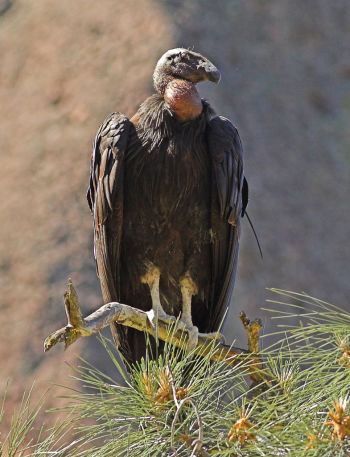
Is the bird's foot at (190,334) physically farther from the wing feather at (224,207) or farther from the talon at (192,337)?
the wing feather at (224,207)

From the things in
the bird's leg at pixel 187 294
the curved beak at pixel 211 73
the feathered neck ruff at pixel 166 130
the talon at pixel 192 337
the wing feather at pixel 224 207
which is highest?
the curved beak at pixel 211 73

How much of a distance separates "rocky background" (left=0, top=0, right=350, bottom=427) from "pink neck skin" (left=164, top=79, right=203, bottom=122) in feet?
8.61

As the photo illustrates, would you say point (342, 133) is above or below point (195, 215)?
below

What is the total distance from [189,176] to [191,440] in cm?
133

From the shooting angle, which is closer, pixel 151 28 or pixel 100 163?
pixel 100 163

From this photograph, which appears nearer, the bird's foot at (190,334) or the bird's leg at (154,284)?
the bird's foot at (190,334)

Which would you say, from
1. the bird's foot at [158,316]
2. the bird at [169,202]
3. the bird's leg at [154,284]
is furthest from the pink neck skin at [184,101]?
the bird's foot at [158,316]

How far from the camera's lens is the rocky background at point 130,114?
19.2ft

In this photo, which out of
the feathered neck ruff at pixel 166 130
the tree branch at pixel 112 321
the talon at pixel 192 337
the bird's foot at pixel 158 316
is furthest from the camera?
the feathered neck ruff at pixel 166 130

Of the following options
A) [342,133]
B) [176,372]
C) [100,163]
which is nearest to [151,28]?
[342,133]

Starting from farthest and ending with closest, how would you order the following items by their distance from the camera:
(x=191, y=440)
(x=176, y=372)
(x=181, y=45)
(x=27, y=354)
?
(x=181, y=45)
(x=27, y=354)
(x=176, y=372)
(x=191, y=440)

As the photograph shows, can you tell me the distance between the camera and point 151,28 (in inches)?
257

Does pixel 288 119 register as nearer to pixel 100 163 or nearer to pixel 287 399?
pixel 100 163

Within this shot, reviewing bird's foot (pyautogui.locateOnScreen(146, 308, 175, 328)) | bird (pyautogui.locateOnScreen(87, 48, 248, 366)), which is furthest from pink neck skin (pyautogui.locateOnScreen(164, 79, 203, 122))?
bird's foot (pyautogui.locateOnScreen(146, 308, 175, 328))
